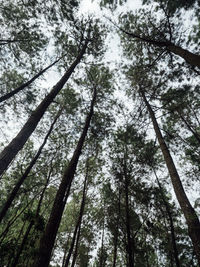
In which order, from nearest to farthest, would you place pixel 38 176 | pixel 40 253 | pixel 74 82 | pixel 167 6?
pixel 40 253 → pixel 167 6 → pixel 74 82 → pixel 38 176

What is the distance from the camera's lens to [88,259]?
763 inches

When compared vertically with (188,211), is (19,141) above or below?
above

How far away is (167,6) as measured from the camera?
5992 mm

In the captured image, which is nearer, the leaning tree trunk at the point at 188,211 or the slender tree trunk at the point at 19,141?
the slender tree trunk at the point at 19,141

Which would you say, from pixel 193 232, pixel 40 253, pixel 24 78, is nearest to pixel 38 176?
pixel 24 78

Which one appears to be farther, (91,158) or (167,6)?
(91,158)

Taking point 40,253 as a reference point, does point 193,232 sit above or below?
above

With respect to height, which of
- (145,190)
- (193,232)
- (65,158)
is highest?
(65,158)

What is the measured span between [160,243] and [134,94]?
13.1m

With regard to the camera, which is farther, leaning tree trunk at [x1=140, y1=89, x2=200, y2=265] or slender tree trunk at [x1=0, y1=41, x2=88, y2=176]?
leaning tree trunk at [x1=140, y1=89, x2=200, y2=265]

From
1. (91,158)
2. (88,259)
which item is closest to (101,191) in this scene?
(91,158)

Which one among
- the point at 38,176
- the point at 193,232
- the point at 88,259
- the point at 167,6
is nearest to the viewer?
the point at 193,232

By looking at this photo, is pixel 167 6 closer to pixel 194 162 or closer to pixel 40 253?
pixel 40 253

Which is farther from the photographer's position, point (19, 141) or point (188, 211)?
point (188, 211)
